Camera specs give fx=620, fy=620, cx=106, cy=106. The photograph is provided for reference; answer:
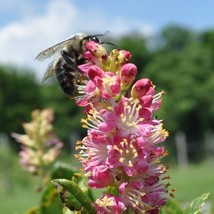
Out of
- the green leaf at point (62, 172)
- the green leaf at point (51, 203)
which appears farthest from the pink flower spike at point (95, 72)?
the green leaf at point (51, 203)

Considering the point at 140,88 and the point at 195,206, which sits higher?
the point at 140,88

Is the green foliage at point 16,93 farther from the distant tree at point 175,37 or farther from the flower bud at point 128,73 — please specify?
the flower bud at point 128,73

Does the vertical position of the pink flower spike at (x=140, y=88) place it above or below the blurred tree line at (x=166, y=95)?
above

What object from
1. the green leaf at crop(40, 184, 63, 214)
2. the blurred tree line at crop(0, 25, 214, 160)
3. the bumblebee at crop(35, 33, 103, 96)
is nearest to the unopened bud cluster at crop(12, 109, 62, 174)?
the green leaf at crop(40, 184, 63, 214)

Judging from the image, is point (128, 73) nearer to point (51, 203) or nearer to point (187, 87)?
point (51, 203)

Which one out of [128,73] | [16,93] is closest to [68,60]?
[128,73]

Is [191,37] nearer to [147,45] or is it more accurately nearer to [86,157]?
[147,45]
